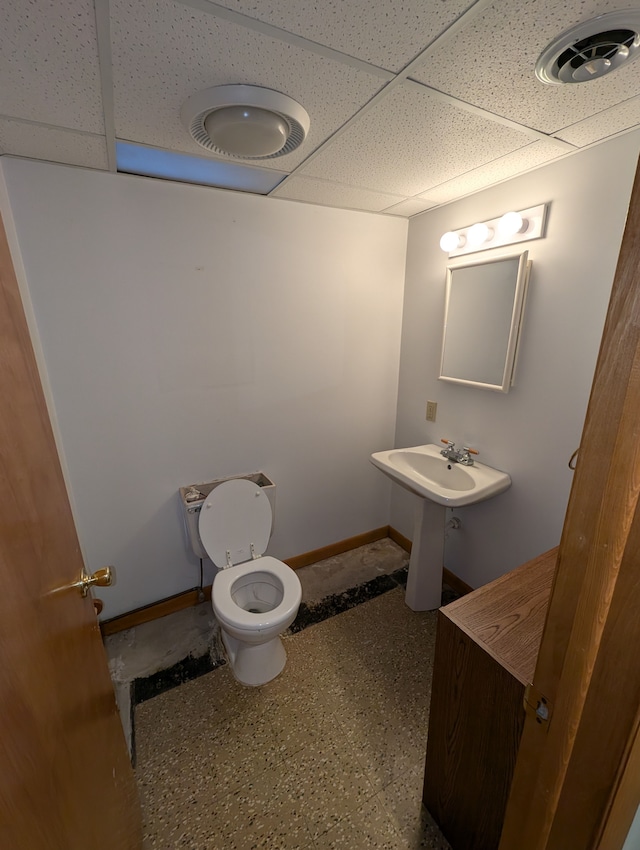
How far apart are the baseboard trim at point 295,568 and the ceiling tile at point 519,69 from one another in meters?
2.18

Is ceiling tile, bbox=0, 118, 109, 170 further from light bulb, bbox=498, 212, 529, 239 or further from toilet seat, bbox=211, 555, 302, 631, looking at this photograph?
toilet seat, bbox=211, 555, 302, 631

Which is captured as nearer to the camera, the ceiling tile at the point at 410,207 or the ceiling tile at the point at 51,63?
the ceiling tile at the point at 51,63

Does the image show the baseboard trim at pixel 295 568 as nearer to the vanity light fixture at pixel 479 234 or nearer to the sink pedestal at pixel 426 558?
the sink pedestal at pixel 426 558

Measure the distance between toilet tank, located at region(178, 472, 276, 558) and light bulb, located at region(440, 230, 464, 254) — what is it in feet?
5.13

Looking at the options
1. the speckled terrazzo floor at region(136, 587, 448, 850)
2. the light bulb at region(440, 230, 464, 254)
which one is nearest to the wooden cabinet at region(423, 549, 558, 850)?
the speckled terrazzo floor at region(136, 587, 448, 850)

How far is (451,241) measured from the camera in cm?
185

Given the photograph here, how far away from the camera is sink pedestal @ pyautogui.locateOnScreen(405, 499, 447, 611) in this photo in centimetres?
196

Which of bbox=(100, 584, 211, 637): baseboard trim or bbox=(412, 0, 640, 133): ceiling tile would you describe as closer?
bbox=(412, 0, 640, 133): ceiling tile

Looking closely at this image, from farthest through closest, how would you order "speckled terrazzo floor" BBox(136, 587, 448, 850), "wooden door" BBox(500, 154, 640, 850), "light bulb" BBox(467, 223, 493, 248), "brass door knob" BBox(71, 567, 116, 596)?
"light bulb" BBox(467, 223, 493, 248) → "speckled terrazzo floor" BBox(136, 587, 448, 850) → "brass door knob" BBox(71, 567, 116, 596) → "wooden door" BBox(500, 154, 640, 850)

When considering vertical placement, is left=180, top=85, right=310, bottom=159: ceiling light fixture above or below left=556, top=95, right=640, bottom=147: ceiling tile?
below

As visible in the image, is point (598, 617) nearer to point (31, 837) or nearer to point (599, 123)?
point (31, 837)

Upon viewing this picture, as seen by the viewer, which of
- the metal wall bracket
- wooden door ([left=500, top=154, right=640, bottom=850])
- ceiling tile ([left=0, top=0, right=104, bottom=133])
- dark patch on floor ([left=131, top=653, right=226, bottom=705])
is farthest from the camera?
dark patch on floor ([left=131, top=653, right=226, bottom=705])

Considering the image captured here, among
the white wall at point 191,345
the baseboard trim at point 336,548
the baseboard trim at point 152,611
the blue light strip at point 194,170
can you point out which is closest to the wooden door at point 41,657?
the white wall at point 191,345

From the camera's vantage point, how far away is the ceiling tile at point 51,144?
3.76ft
